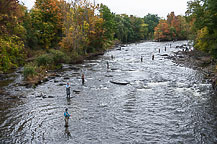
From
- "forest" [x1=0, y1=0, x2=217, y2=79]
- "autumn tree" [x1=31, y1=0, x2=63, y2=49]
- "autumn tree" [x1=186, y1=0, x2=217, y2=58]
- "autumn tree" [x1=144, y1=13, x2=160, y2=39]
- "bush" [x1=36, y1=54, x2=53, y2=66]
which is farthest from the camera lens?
"autumn tree" [x1=144, y1=13, x2=160, y2=39]

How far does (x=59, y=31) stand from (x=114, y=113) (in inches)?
2116

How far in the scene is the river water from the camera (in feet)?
46.2

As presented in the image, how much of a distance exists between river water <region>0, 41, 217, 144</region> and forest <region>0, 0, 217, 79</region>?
5.53 m

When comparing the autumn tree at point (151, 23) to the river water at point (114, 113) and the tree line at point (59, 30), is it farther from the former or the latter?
the river water at point (114, 113)

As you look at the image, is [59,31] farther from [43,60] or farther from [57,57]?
[43,60]

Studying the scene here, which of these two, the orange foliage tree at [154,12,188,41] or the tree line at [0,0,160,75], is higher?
the orange foliage tree at [154,12,188,41]

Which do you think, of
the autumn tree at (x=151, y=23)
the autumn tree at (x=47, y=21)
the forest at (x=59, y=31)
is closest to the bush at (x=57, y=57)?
the forest at (x=59, y=31)

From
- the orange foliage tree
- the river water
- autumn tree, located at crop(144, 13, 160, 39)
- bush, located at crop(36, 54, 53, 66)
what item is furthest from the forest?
autumn tree, located at crop(144, 13, 160, 39)

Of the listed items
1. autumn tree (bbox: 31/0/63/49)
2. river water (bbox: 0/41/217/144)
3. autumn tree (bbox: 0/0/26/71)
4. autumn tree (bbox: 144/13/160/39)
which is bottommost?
river water (bbox: 0/41/217/144)

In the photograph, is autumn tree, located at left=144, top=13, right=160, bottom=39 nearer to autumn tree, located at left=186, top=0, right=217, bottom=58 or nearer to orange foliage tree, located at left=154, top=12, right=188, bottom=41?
orange foliage tree, located at left=154, top=12, right=188, bottom=41

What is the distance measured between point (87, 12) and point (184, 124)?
50646 millimetres

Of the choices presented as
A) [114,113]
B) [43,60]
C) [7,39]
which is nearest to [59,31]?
[43,60]

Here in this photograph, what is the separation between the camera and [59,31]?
66.0 m

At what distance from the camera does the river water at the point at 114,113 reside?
1409 cm
